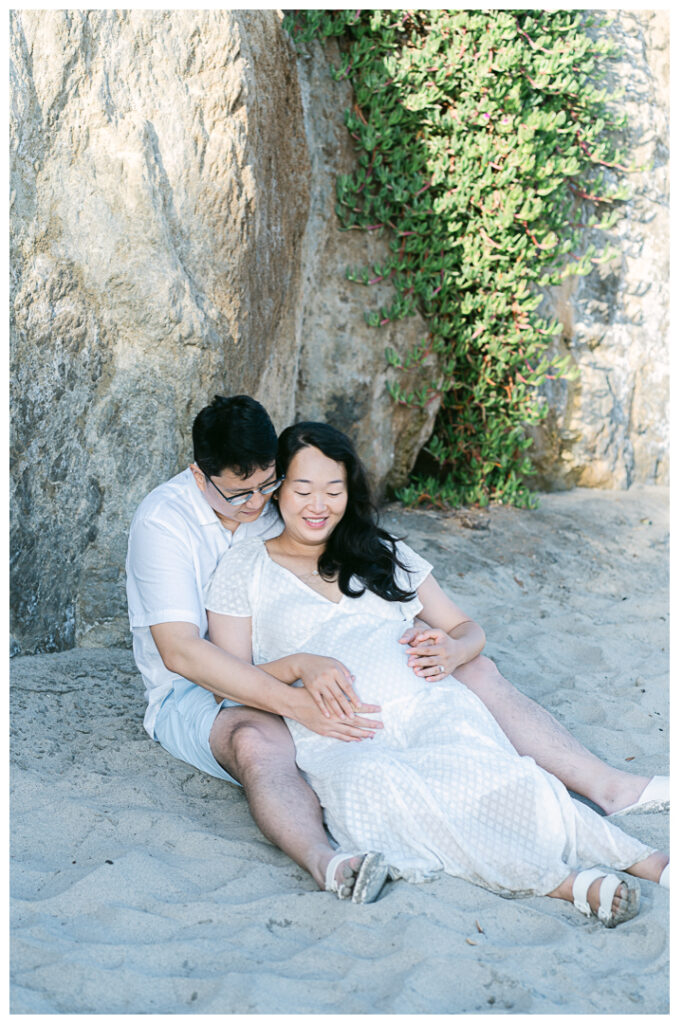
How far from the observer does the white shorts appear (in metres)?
3.09

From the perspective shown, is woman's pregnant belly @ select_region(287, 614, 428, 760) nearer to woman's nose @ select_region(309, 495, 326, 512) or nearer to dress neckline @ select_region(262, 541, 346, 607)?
dress neckline @ select_region(262, 541, 346, 607)

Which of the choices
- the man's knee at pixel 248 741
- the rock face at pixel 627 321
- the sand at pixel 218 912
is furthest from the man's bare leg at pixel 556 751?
the rock face at pixel 627 321

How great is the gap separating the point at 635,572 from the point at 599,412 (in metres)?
1.56

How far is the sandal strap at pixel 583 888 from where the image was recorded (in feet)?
8.34

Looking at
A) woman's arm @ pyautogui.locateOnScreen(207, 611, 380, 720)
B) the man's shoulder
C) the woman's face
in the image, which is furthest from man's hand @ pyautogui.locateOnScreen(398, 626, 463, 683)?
the man's shoulder

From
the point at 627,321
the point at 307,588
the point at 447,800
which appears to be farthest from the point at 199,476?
the point at 627,321

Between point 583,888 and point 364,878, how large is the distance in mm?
609

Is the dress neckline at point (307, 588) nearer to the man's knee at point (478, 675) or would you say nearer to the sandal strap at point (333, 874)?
the man's knee at point (478, 675)

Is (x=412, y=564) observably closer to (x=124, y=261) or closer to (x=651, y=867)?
(x=651, y=867)

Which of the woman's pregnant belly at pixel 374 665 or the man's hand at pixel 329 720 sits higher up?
the woman's pregnant belly at pixel 374 665

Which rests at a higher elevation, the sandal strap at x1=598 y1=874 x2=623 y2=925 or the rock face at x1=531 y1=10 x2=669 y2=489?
the rock face at x1=531 y1=10 x2=669 y2=489

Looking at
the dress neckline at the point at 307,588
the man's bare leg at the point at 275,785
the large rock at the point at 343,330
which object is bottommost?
the man's bare leg at the point at 275,785

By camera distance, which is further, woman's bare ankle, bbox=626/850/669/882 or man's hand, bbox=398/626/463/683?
man's hand, bbox=398/626/463/683

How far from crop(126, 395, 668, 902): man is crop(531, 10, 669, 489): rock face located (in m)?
3.79
